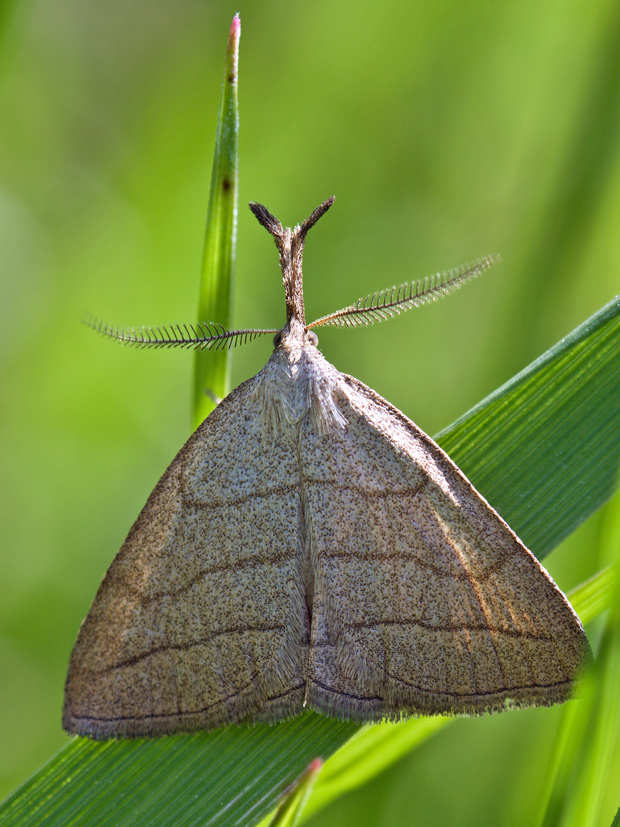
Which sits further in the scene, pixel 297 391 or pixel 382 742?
pixel 297 391

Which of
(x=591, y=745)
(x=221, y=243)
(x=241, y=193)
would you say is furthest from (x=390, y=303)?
(x=241, y=193)

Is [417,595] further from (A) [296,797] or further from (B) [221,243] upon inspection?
(B) [221,243]

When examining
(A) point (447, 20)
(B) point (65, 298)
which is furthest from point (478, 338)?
(B) point (65, 298)

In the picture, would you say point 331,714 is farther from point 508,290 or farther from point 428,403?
point 508,290

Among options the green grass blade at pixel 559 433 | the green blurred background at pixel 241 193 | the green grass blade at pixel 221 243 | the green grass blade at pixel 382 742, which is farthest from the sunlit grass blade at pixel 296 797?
the green blurred background at pixel 241 193

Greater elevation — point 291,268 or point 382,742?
point 291,268

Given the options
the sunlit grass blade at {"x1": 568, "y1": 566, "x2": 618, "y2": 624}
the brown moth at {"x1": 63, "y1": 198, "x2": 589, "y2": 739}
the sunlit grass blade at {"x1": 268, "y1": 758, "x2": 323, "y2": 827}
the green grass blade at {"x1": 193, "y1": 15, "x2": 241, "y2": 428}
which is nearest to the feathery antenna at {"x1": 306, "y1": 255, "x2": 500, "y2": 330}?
the brown moth at {"x1": 63, "y1": 198, "x2": 589, "y2": 739}
